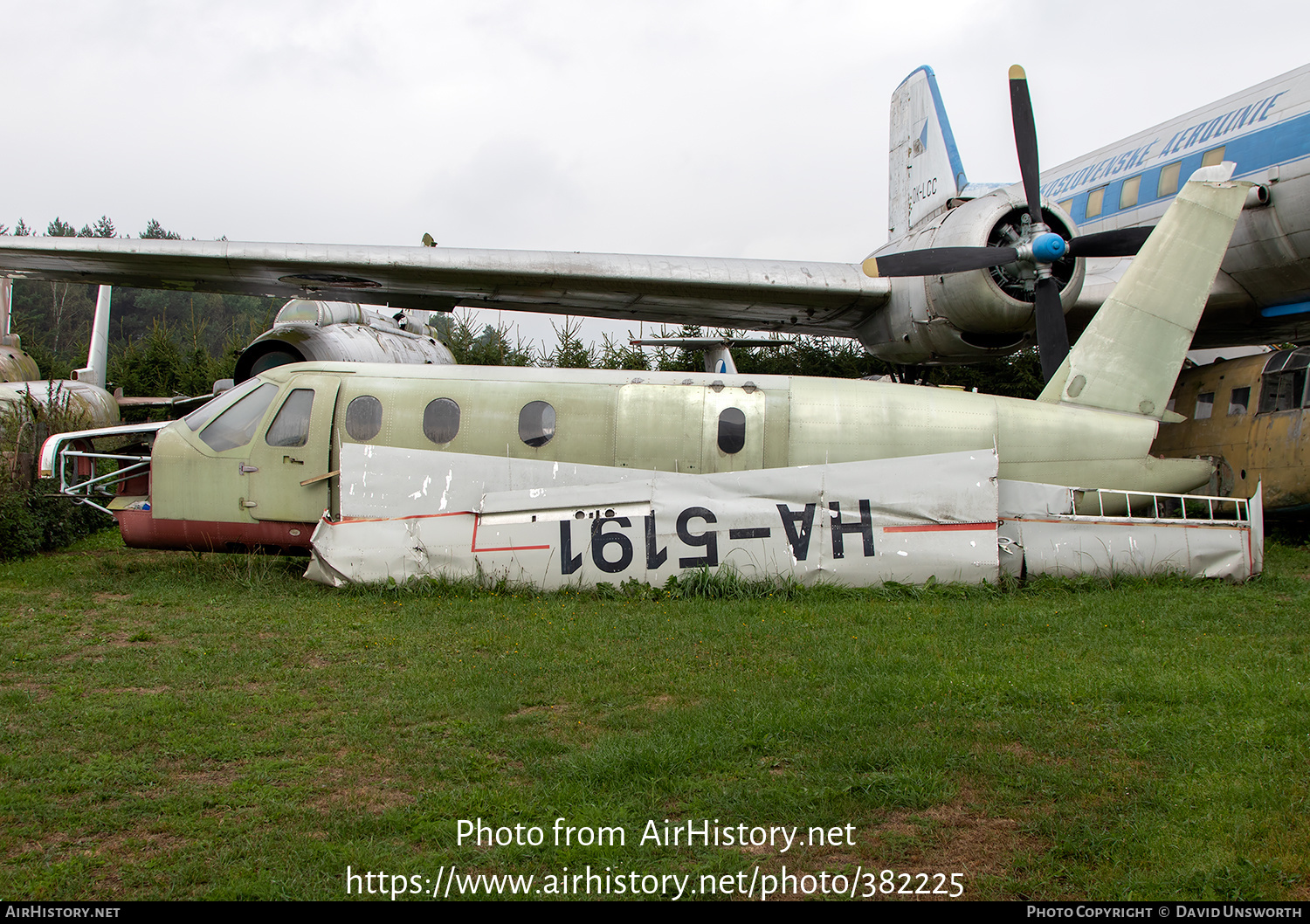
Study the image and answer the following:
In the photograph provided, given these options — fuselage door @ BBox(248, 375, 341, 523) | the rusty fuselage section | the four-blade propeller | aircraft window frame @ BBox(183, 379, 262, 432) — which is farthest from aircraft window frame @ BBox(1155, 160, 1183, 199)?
aircraft window frame @ BBox(183, 379, 262, 432)

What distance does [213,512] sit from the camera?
10047mm

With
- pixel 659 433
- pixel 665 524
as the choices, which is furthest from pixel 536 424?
pixel 665 524

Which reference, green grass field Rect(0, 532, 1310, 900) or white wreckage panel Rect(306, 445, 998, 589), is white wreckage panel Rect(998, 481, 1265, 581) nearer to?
white wreckage panel Rect(306, 445, 998, 589)

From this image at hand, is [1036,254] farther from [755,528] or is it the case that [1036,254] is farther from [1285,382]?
[755,528]

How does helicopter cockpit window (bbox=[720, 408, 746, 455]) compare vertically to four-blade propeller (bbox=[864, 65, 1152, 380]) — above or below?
below

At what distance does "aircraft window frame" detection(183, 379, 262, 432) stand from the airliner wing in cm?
430

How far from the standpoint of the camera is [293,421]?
10.1m

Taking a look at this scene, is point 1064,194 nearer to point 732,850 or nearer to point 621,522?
point 621,522

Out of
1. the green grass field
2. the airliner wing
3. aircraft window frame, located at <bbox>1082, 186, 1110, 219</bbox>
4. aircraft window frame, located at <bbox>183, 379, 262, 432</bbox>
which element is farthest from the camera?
aircraft window frame, located at <bbox>1082, 186, 1110, 219</bbox>

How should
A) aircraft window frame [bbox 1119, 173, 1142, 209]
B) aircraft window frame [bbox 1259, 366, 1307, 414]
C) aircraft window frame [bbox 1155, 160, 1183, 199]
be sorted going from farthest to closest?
aircraft window frame [bbox 1119, 173, 1142, 209] → aircraft window frame [bbox 1155, 160, 1183, 199] → aircraft window frame [bbox 1259, 366, 1307, 414]

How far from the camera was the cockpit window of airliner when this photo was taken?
11.9m

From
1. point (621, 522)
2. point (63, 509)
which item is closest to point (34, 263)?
point (63, 509)

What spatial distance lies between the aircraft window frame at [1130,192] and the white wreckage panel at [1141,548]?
7.81 metres

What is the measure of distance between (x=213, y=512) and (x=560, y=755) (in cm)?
675
